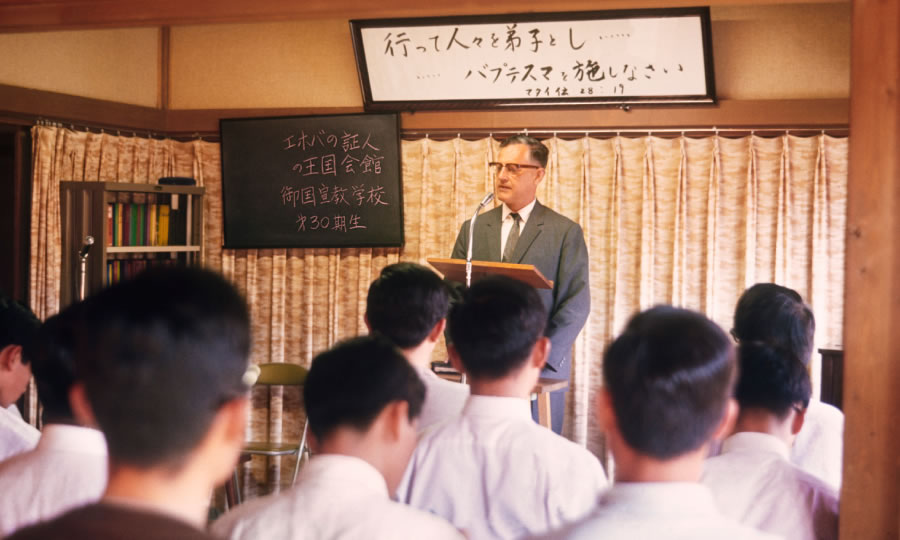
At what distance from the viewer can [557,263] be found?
13.6 feet

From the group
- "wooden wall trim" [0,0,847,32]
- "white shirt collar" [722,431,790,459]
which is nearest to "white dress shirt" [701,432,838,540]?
"white shirt collar" [722,431,790,459]

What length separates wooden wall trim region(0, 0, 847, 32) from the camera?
8.92ft

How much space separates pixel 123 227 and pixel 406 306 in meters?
2.89

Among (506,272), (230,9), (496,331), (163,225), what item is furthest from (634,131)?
(496,331)

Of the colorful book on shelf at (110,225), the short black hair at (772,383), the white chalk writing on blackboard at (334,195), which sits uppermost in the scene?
the white chalk writing on blackboard at (334,195)

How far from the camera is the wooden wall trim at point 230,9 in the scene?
2719mm

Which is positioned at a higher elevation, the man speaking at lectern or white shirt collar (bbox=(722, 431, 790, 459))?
the man speaking at lectern

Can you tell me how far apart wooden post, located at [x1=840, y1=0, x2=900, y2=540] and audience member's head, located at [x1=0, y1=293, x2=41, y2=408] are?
1.93m

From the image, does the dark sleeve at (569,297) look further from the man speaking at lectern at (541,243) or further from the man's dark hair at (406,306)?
the man's dark hair at (406,306)

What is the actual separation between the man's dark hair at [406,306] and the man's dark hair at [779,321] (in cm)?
90

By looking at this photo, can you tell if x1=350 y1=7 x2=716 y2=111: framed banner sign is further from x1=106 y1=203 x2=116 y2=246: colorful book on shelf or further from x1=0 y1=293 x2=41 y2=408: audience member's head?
x1=0 y1=293 x2=41 y2=408: audience member's head

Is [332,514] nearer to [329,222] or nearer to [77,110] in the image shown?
[329,222]

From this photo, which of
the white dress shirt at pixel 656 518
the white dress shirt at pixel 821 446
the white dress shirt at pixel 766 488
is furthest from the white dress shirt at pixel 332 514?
the white dress shirt at pixel 821 446

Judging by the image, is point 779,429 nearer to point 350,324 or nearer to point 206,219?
point 350,324
